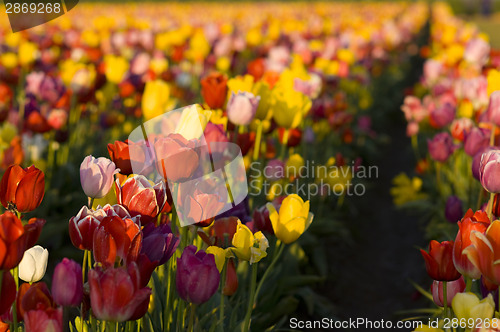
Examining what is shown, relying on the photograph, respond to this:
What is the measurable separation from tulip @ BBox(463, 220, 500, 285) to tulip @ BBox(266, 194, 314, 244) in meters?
0.47

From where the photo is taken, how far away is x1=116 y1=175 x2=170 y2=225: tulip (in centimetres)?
149

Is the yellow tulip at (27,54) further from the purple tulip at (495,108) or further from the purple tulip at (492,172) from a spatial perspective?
the purple tulip at (492,172)

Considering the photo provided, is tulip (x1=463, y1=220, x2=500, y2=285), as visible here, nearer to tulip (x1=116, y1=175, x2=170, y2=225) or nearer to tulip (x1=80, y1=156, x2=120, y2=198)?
tulip (x1=116, y1=175, x2=170, y2=225)

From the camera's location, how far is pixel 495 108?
2.72 meters

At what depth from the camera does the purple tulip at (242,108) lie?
95.4 inches

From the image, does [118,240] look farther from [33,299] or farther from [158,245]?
[33,299]

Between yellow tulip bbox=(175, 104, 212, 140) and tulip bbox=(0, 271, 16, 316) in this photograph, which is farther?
yellow tulip bbox=(175, 104, 212, 140)

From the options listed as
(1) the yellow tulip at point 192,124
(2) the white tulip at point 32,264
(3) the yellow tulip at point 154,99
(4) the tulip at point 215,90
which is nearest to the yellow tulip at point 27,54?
(3) the yellow tulip at point 154,99

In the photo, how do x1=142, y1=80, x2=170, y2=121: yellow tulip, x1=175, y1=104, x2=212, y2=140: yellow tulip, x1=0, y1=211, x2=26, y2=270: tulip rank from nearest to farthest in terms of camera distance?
1. x1=0, y1=211, x2=26, y2=270: tulip
2. x1=175, y1=104, x2=212, y2=140: yellow tulip
3. x1=142, y1=80, x2=170, y2=121: yellow tulip

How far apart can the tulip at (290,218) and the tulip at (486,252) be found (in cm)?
47

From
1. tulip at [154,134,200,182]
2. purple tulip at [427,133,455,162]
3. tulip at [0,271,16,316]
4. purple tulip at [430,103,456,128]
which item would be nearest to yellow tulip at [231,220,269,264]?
tulip at [154,134,200,182]

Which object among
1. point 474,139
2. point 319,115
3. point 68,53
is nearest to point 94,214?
point 474,139

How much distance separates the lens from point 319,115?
13.6 ft

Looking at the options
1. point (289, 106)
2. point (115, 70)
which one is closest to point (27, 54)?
point (115, 70)
